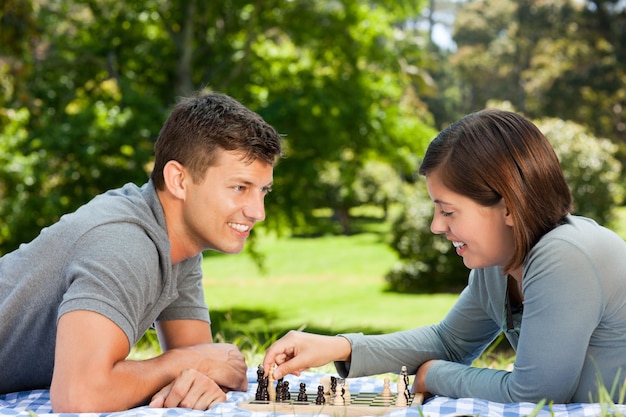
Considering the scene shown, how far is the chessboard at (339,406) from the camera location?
112 inches

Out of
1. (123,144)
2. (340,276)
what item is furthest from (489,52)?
(123,144)

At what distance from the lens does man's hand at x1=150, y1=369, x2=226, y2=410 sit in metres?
2.98

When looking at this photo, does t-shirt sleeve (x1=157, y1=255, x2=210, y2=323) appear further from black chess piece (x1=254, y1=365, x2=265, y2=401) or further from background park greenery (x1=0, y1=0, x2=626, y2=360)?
background park greenery (x1=0, y1=0, x2=626, y2=360)

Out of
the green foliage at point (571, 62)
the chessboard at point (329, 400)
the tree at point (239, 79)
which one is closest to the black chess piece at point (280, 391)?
the chessboard at point (329, 400)

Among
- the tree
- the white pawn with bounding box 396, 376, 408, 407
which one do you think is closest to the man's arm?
the white pawn with bounding box 396, 376, 408, 407

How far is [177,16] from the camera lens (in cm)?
1470

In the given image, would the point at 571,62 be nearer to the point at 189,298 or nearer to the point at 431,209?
the point at 431,209

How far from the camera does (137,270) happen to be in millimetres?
2979

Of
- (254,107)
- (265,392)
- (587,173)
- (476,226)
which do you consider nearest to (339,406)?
(265,392)

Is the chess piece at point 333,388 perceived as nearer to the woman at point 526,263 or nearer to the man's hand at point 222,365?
the woman at point 526,263

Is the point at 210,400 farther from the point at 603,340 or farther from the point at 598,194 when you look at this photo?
the point at 598,194

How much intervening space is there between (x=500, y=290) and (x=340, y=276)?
20.1 meters

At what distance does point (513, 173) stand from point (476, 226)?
232 millimetres

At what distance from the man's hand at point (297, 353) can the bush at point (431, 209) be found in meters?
13.9
